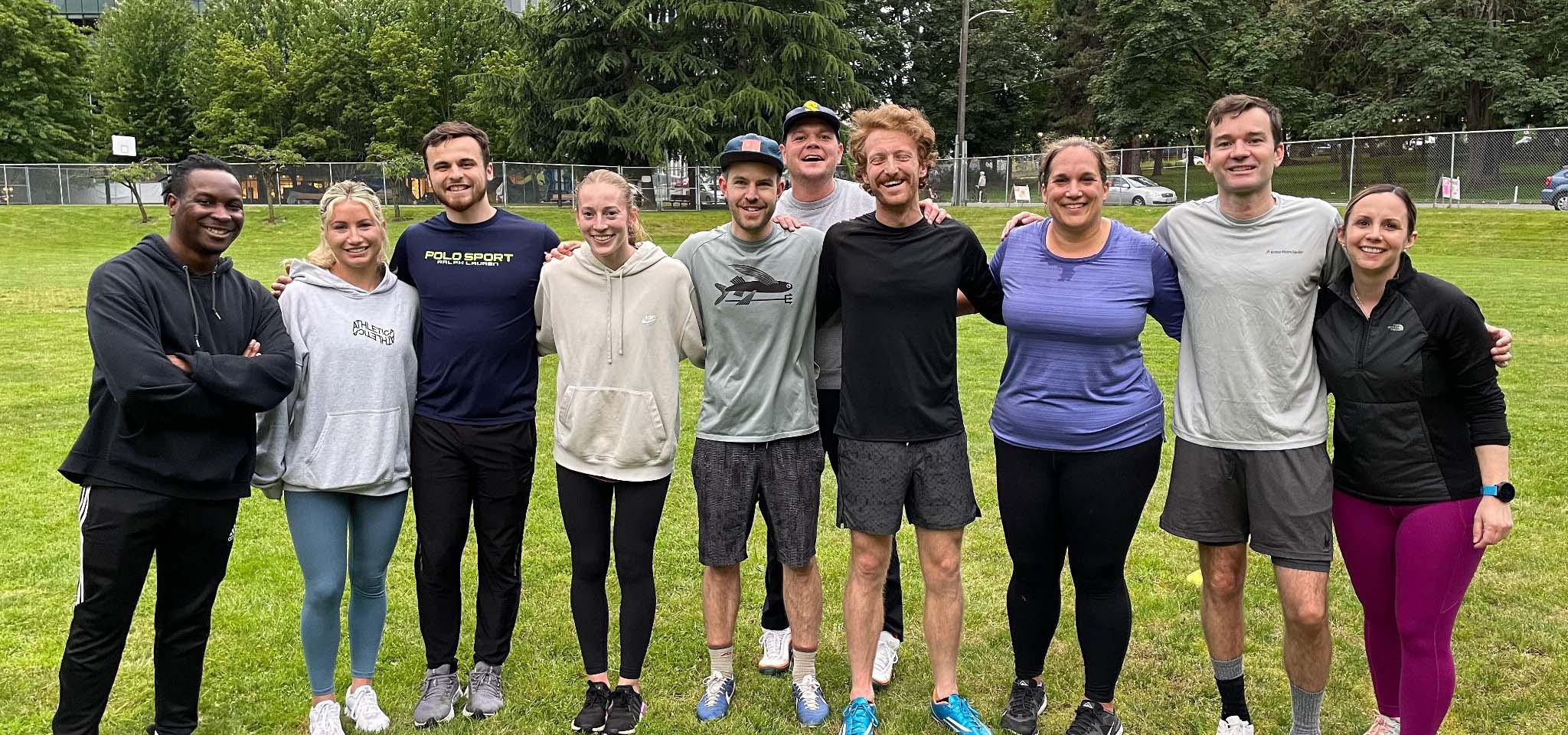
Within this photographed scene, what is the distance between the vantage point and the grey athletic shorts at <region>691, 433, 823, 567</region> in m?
3.82

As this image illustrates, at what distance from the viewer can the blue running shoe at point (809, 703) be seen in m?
3.90

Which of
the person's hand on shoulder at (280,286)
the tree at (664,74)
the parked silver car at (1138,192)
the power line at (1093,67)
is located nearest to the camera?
the person's hand on shoulder at (280,286)

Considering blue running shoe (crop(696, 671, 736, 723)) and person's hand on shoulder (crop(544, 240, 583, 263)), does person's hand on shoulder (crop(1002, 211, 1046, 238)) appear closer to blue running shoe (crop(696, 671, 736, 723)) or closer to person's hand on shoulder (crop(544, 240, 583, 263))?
person's hand on shoulder (crop(544, 240, 583, 263))

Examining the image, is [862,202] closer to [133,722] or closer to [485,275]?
[485,275]

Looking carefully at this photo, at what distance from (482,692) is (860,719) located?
1.46 m

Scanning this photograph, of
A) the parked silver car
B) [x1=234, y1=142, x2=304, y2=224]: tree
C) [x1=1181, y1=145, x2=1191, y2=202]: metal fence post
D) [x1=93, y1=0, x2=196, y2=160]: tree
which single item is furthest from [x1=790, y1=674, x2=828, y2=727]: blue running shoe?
[x1=93, y1=0, x2=196, y2=160]: tree

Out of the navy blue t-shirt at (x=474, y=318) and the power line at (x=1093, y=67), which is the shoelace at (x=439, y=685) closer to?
the navy blue t-shirt at (x=474, y=318)

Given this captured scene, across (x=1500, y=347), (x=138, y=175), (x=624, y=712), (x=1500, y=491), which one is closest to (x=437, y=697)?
(x=624, y=712)

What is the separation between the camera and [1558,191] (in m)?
24.1

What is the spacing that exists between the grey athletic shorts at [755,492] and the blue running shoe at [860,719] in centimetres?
55

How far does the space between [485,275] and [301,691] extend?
6.18ft

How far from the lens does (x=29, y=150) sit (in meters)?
43.3

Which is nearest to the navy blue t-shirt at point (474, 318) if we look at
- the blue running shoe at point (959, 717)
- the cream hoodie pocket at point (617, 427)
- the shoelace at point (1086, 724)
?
the cream hoodie pocket at point (617, 427)

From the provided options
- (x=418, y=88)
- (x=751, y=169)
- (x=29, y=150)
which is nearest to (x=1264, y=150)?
(x=751, y=169)
